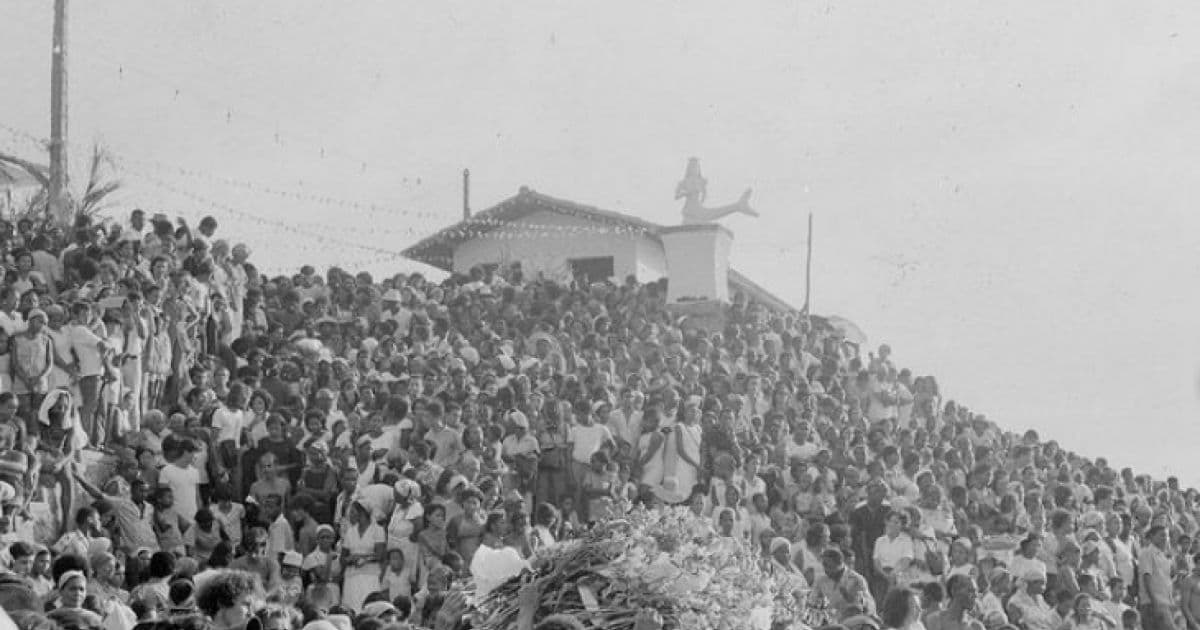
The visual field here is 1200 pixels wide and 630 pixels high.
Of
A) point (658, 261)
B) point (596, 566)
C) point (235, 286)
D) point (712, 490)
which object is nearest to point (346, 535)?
point (712, 490)

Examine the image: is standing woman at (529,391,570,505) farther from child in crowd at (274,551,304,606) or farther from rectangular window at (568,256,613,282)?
rectangular window at (568,256,613,282)

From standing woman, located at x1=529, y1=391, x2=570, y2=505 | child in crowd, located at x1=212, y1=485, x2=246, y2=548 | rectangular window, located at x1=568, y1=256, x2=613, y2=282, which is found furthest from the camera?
rectangular window, located at x1=568, y1=256, x2=613, y2=282

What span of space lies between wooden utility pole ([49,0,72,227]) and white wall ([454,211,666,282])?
10.1m

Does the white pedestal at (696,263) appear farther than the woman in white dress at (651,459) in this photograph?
Yes

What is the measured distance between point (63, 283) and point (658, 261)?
2019cm

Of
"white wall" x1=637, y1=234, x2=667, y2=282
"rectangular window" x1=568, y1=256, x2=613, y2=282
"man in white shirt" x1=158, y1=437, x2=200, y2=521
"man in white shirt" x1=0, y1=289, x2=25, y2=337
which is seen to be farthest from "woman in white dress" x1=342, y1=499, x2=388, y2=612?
"white wall" x1=637, y1=234, x2=667, y2=282

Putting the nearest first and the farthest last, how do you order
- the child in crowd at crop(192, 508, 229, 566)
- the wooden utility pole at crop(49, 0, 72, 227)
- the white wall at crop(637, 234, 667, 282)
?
the child in crowd at crop(192, 508, 229, 566)
the wooden utility pole at crop(49, 0, 72, 227)
the white wall at crop(637, 234, 667, 282)

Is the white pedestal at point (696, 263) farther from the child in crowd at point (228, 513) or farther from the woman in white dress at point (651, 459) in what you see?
the child in crowd at point (228, 513)

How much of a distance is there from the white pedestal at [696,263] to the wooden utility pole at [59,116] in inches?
365

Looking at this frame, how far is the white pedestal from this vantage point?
29281mm

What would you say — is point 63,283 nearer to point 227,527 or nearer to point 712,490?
point 227,527

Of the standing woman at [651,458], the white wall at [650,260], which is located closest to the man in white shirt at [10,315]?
the standing woman at [651,458]

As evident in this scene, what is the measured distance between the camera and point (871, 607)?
50.9 feet

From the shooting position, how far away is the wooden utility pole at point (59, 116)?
28.6m
